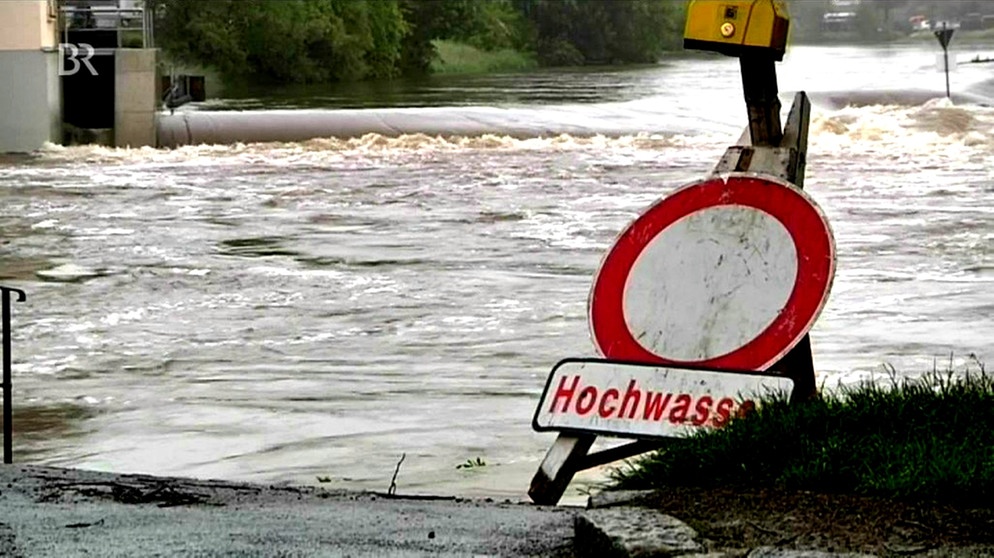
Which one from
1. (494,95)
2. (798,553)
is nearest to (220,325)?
(798,553)

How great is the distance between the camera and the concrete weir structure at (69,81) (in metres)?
37.4

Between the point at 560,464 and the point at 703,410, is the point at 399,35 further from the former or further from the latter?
the point at 703,410

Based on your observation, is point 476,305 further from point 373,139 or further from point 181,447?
point 373,139

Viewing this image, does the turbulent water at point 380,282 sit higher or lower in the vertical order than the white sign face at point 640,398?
lower

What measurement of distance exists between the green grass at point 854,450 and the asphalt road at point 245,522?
1.53 ft

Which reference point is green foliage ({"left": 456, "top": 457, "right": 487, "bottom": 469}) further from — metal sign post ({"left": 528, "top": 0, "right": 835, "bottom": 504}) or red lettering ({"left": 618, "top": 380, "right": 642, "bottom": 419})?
red lettering ({"left": 618, "top": 380, "right": 642, "bottom": 419})

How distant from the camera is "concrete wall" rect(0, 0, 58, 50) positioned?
3766 cm

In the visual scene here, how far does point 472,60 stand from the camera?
94688 mm

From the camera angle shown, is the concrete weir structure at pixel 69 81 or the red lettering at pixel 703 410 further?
the concrete weir structure at pixel 69 81

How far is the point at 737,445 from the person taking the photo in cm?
575

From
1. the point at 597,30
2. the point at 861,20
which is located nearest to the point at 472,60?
the point at 597,30

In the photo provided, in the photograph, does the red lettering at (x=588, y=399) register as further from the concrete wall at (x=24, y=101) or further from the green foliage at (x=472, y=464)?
the concrete wall at (x=24, y=101)

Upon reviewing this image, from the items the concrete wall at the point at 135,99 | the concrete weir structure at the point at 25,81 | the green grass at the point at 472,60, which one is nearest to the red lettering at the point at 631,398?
the concrete weir structure at the point at 25,81

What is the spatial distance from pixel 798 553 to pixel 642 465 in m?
1.34
